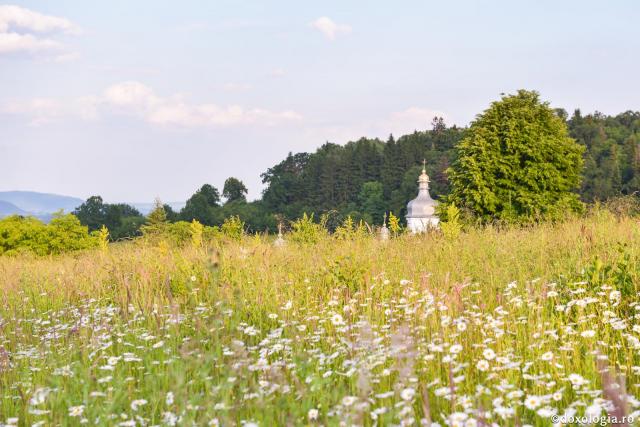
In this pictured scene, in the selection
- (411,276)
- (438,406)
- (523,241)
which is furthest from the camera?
Answer: (523,241)

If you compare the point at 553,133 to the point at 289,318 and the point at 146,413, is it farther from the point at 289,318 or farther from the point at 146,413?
the point at 146,413

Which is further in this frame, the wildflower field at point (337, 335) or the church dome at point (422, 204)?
the church dome at point (422, 204)

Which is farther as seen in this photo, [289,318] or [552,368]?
[289,318]

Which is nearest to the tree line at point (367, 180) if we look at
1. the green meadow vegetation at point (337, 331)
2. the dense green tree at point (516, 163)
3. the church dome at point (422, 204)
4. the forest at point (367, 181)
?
the forest at point (367, 181)

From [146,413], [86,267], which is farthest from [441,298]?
[86,267]

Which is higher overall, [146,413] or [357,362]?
[357,362]

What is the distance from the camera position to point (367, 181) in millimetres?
85188

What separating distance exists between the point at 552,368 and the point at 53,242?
100 feet

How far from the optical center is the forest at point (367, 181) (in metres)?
66.3

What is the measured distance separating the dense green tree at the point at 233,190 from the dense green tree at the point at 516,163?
68884mm

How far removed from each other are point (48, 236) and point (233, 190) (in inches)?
2631

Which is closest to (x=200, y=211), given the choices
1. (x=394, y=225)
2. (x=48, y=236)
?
(x=48, y=236)

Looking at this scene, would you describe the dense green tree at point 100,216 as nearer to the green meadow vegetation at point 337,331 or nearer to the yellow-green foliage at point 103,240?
the yellow-green foliage at point 103,240

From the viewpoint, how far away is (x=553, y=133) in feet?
103
